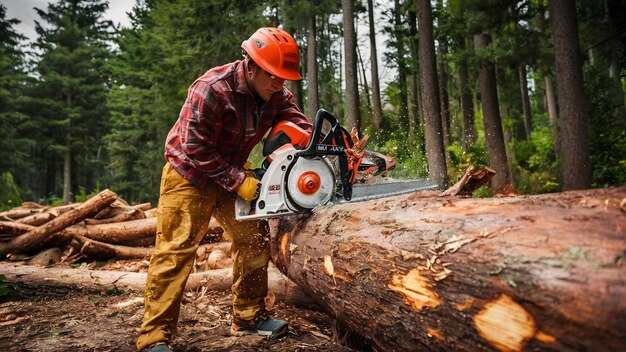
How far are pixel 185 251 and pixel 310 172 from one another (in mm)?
1006

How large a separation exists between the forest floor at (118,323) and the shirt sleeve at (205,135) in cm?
115

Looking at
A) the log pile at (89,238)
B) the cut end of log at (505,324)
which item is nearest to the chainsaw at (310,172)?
the cut end of log at (505,324)

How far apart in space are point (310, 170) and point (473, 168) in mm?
1200

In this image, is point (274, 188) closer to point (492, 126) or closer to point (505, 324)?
point (505, 324)

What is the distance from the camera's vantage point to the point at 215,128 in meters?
2.52

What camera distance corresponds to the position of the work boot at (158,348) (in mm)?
2238

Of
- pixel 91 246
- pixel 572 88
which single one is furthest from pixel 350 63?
pixel 91 246

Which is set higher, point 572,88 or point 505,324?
point 572,88

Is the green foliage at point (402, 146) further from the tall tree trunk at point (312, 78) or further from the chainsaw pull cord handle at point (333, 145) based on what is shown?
the chainsaw pull cord handle at point (333, 145)

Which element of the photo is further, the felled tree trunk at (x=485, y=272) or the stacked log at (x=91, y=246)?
the stacked log at (x=91, y=246)

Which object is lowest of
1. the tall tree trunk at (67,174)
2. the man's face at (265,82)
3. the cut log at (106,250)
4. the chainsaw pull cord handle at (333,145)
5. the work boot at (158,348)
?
the work boot at (158,348)

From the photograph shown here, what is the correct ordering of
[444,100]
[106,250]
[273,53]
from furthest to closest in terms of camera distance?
1. [444,100]
2. [106,250]
3. [273,53]

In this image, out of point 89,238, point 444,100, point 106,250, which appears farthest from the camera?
point 444,100

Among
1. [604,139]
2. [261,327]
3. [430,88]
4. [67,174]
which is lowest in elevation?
[261,327]
